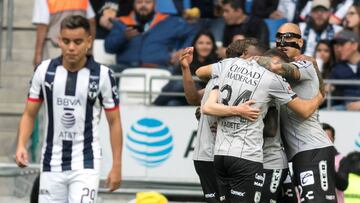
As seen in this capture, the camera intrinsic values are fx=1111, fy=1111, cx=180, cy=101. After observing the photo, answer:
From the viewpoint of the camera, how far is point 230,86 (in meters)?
9.43

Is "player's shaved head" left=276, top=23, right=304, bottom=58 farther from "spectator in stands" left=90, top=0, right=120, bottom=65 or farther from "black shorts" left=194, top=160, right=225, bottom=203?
"spectator in stands" left=90, top=0, right=120, bottom=65

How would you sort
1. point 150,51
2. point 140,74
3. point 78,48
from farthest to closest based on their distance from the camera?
point 150,51 < point 140,74 < point 78,48

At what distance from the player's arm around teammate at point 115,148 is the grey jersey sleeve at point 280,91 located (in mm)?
1340

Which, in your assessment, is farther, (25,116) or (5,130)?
(5,130)

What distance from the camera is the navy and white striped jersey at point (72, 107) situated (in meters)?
8.98

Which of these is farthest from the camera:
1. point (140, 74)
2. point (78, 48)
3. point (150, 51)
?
point (150, 51)

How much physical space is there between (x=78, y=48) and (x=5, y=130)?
261 inches

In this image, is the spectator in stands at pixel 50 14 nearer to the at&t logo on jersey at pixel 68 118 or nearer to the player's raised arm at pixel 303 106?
the player's raised arm at pixel 303 106

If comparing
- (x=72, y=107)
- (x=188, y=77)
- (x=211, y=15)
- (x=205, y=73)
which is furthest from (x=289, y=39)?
(x=211, y=15)

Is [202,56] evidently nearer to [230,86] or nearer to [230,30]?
[230,30]

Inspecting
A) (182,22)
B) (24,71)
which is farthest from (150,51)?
(24,71)

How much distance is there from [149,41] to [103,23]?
2.78 feet

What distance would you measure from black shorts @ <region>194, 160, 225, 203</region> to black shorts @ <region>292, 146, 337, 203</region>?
2.62 feet

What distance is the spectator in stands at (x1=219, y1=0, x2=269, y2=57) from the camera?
591 inches
